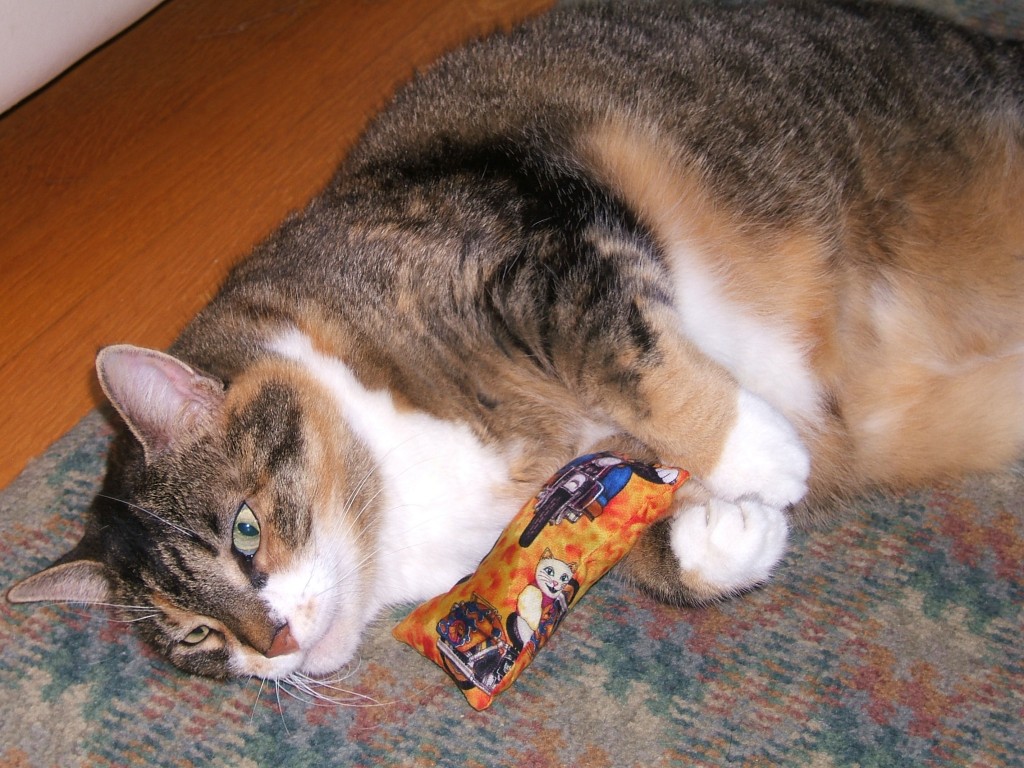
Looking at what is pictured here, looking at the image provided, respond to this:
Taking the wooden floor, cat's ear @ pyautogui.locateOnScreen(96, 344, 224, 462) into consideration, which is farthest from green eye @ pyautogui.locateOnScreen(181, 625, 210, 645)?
the wooden floor

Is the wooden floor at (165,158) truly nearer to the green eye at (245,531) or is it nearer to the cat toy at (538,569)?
the green eye at (245,531)

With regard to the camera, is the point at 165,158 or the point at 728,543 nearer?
the point at 728,543

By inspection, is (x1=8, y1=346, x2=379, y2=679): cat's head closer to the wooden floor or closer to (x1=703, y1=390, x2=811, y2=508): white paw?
(x1=703, y1=390, x2=811, y2=508): white paw

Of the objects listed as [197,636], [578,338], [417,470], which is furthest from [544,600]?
[197,636]

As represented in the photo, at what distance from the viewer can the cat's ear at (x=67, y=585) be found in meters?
1.47

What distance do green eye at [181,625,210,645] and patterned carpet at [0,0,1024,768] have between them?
6.5 inches

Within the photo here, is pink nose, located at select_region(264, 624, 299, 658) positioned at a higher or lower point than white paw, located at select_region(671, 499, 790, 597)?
higher

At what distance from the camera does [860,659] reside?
150 centimetres

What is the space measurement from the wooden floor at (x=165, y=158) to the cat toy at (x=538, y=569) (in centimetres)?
106

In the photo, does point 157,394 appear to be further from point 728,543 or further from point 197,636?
point 728,543

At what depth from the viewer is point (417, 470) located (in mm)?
1509

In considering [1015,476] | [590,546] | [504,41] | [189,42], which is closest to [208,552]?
[590,546]

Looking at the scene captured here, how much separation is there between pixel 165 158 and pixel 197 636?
1.47 m

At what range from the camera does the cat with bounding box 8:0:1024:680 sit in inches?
56.3
